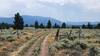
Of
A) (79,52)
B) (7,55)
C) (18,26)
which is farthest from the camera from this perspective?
(18,26)

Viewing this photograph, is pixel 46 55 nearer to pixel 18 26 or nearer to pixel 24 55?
pixel 24 55

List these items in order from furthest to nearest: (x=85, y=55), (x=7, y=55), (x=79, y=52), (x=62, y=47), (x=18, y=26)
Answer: (x=18, y=26)
(x=62, y=47)
(x=7, y=55)
(x=85, y=55)
(x=79, y=52)

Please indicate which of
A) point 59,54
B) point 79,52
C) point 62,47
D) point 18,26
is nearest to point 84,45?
point 62,47

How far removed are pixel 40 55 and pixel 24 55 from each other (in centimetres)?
204

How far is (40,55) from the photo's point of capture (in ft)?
93.6

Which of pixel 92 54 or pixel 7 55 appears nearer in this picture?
pixel 92 54

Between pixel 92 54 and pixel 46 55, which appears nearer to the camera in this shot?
pixel 92 54

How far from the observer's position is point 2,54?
1171 inches

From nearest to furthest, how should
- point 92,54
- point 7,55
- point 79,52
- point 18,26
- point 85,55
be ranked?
1. point 92,54
2. point 79,52
3. point 85,55
4. point 7,55
5. point 18,26

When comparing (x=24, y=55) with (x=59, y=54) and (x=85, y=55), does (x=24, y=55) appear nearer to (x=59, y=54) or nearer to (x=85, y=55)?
(x=59, y=54)

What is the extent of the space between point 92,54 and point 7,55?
17429 mm

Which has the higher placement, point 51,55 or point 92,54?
point 92,54

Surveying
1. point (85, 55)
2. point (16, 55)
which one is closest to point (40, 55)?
point (16, 55)

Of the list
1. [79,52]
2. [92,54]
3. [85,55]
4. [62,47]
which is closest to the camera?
[92,54]
